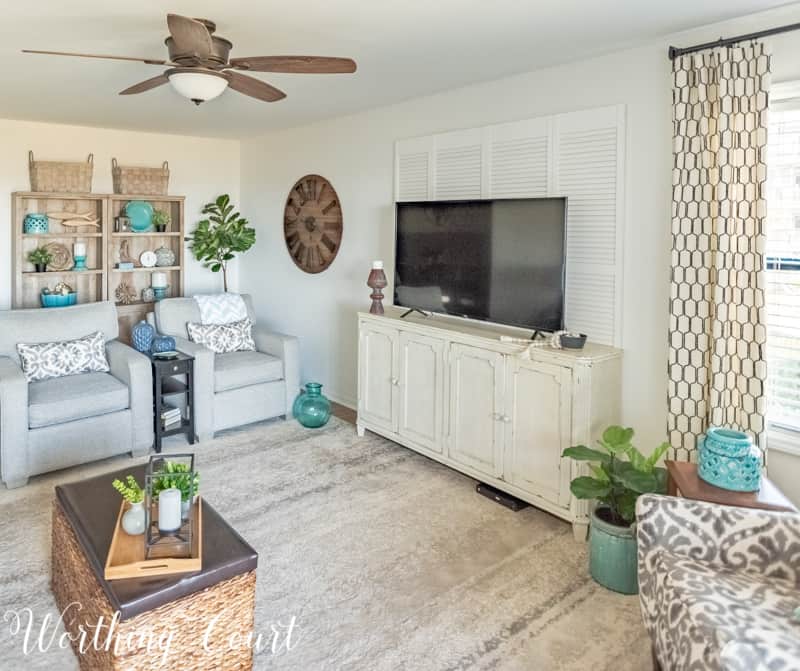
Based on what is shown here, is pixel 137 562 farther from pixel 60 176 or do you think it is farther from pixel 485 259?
pixel 60 176

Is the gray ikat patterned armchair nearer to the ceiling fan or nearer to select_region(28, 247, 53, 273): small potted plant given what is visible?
the ceiling fan

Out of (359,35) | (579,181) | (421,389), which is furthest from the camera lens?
(421,389)

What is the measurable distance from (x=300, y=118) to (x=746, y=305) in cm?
362

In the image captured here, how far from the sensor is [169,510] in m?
1.96

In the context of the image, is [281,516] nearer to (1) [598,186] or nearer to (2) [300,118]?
(1) [598,186]

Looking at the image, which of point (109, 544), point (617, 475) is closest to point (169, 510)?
point (109, 544)

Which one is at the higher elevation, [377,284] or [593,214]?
[593,214]

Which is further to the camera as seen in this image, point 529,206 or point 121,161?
point 121,161

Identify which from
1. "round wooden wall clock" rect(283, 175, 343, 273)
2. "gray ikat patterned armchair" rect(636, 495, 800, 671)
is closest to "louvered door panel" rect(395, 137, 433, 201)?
"round wooden wall clock" rect(283, 175, 343, 273)

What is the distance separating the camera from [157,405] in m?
4.16

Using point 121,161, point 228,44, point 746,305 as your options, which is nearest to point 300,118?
point 121,161

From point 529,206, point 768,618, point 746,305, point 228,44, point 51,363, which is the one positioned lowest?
point 768,618

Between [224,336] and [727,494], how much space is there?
375 cm

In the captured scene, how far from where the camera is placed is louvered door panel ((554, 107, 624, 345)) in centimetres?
314
